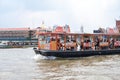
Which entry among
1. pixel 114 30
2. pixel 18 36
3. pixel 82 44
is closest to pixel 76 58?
pixel 82 44

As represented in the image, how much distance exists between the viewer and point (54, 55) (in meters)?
31.5

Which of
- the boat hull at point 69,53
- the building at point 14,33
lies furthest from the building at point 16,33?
the boat hull at point 69,53

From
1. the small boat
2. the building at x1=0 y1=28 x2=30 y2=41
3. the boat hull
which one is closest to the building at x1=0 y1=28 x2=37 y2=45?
the building at x1=0 y1=28 x2=30 y2=41

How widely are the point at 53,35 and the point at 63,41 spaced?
113cm

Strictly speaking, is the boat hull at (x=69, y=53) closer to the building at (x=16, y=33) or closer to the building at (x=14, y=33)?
the building at (x=16, y=33)

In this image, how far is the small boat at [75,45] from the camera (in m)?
31.9

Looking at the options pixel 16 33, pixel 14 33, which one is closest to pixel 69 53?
pixel 16 33

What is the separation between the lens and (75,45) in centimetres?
3375

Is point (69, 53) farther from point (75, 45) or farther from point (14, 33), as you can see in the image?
point (14, 33)

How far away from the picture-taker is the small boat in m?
31.9

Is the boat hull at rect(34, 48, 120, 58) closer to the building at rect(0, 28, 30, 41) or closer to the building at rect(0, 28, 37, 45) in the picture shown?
the building at rect(0, 28, 37, 45)

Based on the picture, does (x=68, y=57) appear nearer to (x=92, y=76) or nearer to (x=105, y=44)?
(x=105, y=44)

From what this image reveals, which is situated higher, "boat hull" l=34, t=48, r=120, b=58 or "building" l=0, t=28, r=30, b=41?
"building" l=0, t=28, r=30, b=41

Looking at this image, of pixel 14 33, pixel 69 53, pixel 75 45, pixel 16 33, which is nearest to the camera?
pixel 69 53
